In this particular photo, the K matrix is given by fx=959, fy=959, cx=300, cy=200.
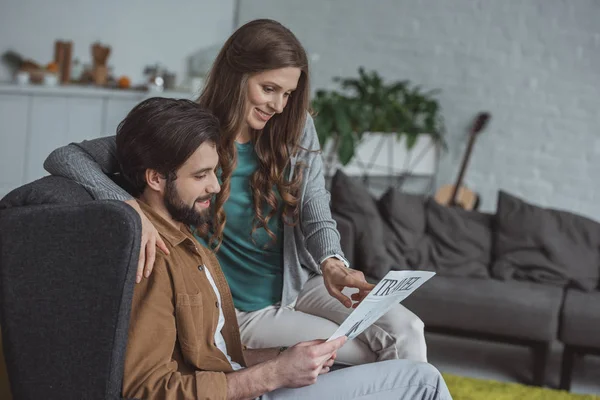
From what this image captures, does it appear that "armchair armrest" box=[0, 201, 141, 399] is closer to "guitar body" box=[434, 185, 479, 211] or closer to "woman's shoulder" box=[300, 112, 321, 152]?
"woman's shoulder" box=[300, 112, 321, 152]

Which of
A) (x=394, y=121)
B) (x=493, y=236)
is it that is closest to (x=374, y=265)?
(x=493, y=236)

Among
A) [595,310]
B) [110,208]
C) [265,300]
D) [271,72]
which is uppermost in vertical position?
[271,72]

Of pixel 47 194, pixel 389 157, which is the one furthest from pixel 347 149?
pixel 47 194

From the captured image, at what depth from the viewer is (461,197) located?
22.0 ft

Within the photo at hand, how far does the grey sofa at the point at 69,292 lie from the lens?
1703mm

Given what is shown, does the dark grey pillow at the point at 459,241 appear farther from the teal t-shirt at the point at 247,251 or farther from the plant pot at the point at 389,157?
the teal t-shirt at the point at 247,251

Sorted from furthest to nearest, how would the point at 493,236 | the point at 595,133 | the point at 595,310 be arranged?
the point at 595,133, the point at 493,236, the point at 595,310

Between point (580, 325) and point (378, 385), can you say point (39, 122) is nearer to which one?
point (580, 325)

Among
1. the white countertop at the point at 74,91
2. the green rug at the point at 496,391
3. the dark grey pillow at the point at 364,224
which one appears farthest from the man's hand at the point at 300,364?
the white countertop at the point at 74,91

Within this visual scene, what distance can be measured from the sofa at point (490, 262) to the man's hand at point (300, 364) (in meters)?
2.31

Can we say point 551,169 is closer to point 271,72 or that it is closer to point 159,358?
point 271,72

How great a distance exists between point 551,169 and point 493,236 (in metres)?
2.26

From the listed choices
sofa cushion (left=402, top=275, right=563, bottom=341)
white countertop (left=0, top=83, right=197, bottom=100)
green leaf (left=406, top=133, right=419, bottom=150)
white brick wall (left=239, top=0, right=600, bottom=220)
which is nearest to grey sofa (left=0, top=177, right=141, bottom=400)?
sofa cushion (left=402, top=275, right=563, bottom=341)

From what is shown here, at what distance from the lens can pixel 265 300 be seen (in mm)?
2498
